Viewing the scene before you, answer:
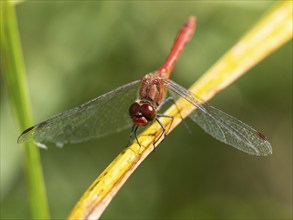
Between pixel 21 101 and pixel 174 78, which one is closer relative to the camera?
pixel 21 101

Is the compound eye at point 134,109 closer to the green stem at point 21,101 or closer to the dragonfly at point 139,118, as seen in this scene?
the dragonfly at point 139,118

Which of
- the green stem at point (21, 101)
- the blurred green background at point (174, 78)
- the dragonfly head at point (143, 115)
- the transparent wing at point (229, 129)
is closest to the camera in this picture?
the green stem at point (21, 101)

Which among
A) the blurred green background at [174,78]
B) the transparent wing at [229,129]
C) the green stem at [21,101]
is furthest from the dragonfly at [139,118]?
the blurred green background at [174,78]

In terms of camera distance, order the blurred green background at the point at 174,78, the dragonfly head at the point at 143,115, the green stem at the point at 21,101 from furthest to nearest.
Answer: the blurred green background at the point at 174,78 → the dragonfly head at the point at 143,115 → the green stem at the point at 21,101

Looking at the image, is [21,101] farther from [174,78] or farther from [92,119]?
[174,78]

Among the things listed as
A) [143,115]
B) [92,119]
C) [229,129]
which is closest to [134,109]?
[143,115]

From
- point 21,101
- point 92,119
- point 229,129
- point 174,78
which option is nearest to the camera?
point 21,101
